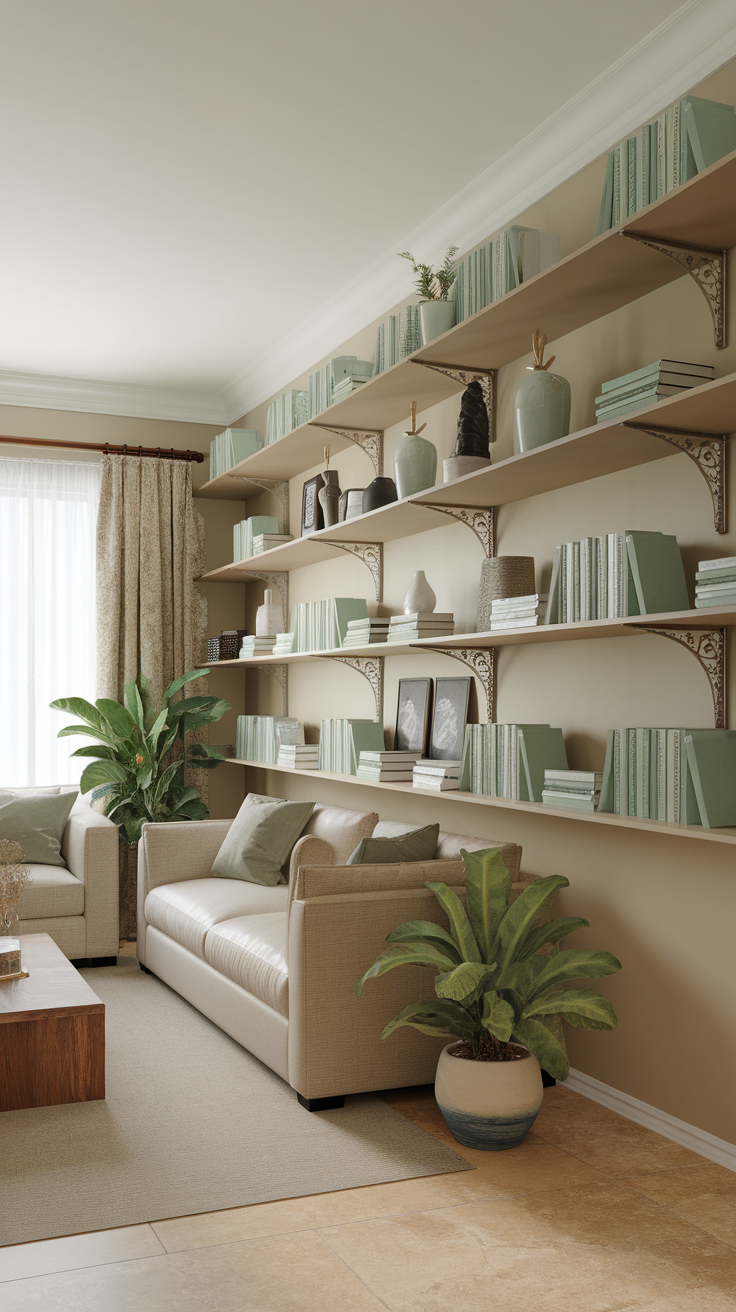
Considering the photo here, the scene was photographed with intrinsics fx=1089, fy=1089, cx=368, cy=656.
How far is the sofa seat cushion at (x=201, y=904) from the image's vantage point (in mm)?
4023

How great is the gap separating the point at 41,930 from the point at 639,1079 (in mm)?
2811

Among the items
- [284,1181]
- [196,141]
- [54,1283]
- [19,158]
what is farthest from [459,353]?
[54,1283]

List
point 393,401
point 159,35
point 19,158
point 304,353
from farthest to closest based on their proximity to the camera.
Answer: point 304,353 → point 393,401 → point 19,158 → point 159,35

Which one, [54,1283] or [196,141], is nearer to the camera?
[54,1283]

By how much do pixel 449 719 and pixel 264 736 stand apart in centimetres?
176

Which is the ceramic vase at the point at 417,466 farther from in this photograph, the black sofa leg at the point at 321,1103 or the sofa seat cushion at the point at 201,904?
the black sofa leg at the point at 321,1103

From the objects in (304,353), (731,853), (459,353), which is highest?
(304,353)

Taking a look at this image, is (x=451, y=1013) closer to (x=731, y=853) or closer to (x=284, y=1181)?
(x=284, y=1181)

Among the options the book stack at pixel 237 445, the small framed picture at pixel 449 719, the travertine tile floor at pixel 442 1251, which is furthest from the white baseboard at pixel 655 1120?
the book stack at pixel 237 445

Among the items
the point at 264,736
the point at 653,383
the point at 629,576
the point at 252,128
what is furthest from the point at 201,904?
the point at 252,128

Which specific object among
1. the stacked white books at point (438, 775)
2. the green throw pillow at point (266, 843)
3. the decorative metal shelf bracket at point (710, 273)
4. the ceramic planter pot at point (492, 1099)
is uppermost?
the decorative metal shelf bracket at point (710, 273)

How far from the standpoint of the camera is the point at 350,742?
4418 millimetres

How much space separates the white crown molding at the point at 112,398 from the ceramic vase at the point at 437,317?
9.82 feet

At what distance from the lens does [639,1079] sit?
9.96ft
